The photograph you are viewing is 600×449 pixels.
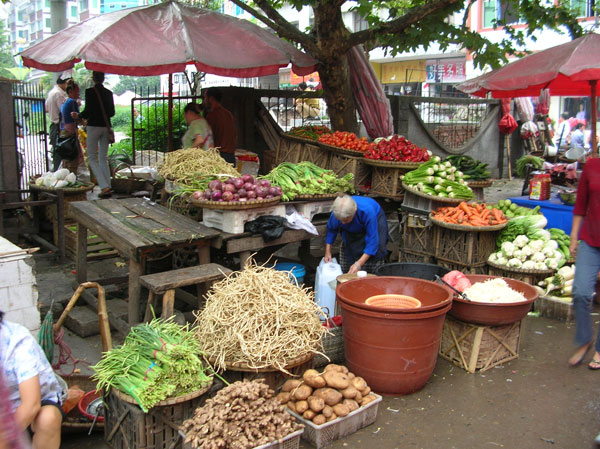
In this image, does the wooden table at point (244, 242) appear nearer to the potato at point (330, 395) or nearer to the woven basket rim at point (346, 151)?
the woven basket rim at point (346, 151)

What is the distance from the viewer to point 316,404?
3916 millimetres

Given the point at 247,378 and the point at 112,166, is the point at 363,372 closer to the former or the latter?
the point at 247,378

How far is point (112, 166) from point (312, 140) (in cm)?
477

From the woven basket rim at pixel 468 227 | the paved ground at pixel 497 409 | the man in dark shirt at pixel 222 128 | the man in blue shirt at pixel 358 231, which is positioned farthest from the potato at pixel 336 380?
the man in dark shirt at pixel 222 128

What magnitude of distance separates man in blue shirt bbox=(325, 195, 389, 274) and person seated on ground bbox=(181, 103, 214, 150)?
2.82 meters

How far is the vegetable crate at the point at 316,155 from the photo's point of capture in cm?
840

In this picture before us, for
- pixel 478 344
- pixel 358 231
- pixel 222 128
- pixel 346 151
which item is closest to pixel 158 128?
pixel 222 128

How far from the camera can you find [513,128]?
52.1 ft

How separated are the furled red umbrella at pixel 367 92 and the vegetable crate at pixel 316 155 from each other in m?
1.87

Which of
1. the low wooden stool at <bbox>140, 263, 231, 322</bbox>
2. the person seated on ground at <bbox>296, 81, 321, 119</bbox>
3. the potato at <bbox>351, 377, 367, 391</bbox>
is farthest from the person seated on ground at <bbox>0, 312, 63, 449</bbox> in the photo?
the person seated on ground at <bbox>296, 81, 321, 119</bbox>

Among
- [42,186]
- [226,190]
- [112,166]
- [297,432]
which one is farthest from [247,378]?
[112,166]

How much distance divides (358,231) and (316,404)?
2.62m

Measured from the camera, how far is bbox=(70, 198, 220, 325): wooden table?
5371mm

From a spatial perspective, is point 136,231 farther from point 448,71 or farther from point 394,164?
point 448,71
